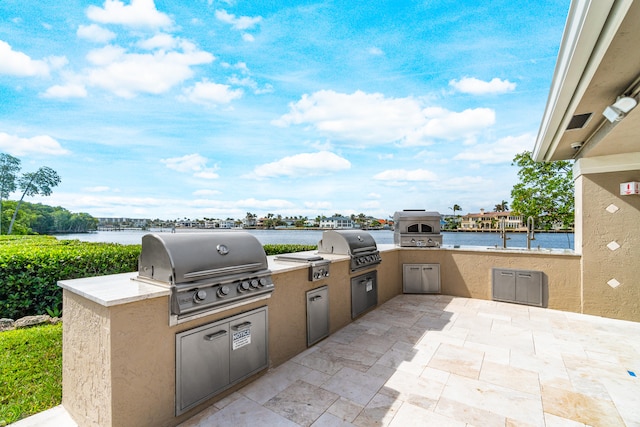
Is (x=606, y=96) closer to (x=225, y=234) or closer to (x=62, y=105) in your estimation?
(x=225, y=234)

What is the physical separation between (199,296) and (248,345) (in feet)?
2.45

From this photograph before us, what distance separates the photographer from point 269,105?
7.92 meters

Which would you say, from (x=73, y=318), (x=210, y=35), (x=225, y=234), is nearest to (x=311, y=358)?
(x=225, y=234)

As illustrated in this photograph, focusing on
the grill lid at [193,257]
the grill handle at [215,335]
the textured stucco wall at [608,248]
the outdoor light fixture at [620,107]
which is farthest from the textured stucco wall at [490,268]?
the grill handle at [215,335]

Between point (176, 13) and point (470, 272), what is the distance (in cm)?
717

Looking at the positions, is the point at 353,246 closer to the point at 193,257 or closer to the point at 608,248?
the point at 193,257

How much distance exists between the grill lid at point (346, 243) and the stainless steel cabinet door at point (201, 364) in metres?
2.11

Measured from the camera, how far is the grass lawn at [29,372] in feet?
6.68

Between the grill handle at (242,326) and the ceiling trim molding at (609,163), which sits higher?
the ceiling trim molding at (609,163)

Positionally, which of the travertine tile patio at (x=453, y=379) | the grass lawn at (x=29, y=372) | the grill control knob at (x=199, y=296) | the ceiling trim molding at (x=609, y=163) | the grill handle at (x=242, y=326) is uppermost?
the ceiling trim molding at (x=609, y=163)

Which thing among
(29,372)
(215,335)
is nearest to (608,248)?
(215,335)

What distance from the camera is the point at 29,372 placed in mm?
2523

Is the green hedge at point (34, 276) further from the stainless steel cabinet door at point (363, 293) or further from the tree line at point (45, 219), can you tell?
the tree line at point (45, 219)

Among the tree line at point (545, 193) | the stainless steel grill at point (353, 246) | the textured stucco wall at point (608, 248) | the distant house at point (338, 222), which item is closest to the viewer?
the stainless steel grill at point (353, 246)
